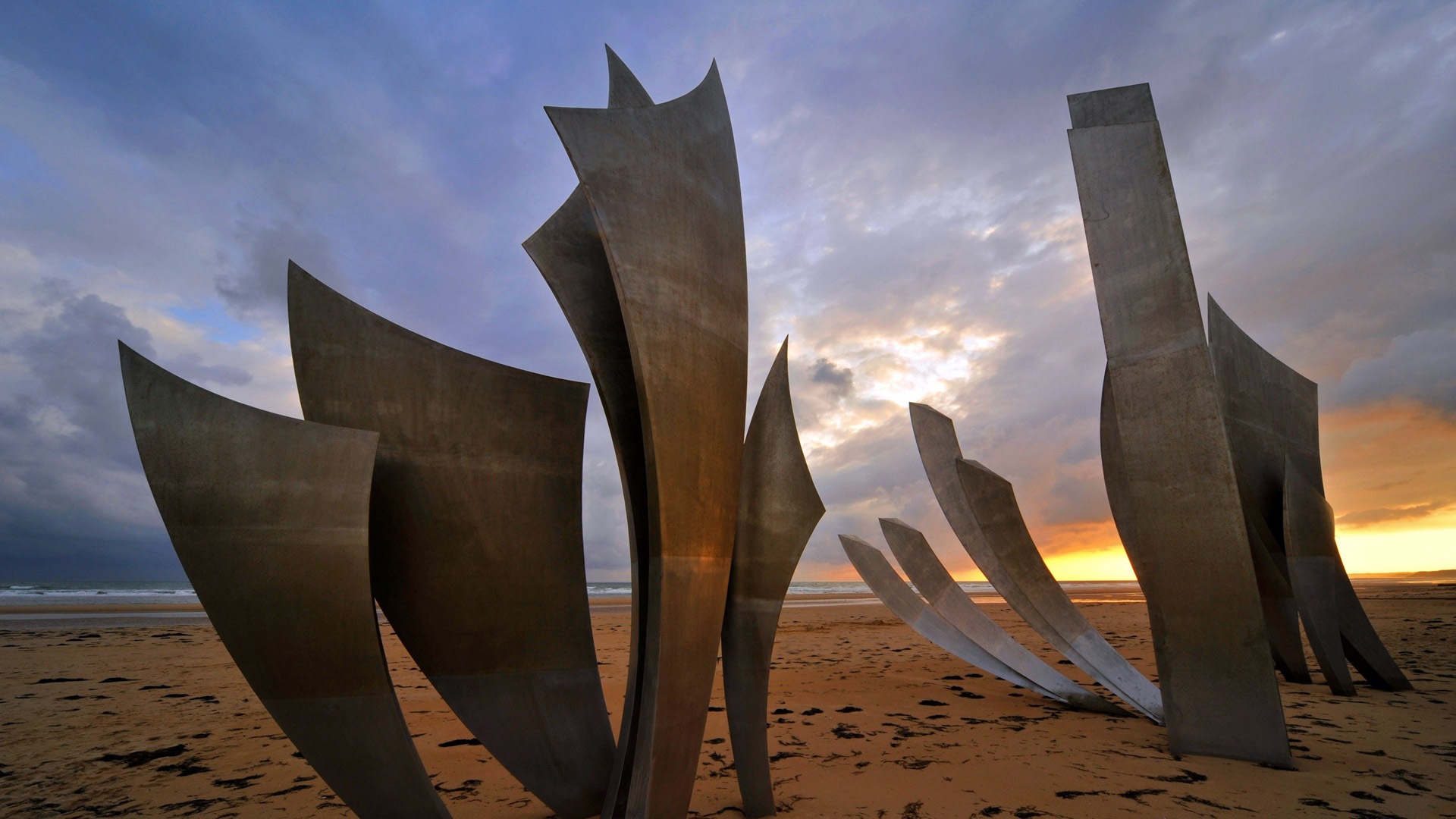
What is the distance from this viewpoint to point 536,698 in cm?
508

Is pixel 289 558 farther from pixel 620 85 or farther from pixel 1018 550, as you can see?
pixel 1018 550

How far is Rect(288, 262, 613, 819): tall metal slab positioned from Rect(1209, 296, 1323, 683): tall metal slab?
8.07 metres

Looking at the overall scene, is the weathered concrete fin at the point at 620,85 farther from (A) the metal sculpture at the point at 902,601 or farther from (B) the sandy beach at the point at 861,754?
(A) the metal sculpture at the point at 902,601

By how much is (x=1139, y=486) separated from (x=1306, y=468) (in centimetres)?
523

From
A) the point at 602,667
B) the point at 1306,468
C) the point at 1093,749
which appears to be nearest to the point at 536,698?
the point at 1093,749

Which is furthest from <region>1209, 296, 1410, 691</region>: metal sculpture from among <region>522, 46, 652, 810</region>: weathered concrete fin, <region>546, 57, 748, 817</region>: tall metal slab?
<region>522, 46, 652, 810</region>: weathered concrete fin

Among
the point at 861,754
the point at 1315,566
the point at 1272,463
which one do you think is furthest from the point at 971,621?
the point at 1272,463

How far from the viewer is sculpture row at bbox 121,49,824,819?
3.81 m

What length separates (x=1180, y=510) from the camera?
259 inches

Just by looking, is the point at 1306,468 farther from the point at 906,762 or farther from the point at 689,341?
the point at 689,341

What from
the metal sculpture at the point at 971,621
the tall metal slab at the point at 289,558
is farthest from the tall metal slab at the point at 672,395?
the metal sculpture at the point at 971,621

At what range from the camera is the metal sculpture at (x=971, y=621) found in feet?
29.6

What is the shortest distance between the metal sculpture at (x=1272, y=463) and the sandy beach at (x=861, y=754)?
2.34 ft

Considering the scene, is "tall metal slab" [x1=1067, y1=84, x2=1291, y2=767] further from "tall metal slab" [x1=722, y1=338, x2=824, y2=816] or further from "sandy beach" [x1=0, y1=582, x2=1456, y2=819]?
"tall metal slab" [x1=722, y1=338, x2=824, y2=816]
